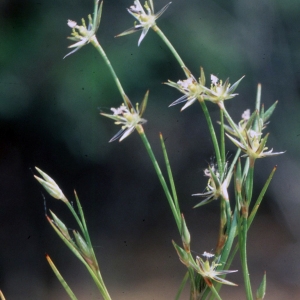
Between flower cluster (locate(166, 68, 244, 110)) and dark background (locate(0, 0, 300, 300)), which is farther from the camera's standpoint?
dark background (locate(0, 0, 300, 300))

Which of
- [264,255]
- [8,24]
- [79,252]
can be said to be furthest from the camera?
[264,255]

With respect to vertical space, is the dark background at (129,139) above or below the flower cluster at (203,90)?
below

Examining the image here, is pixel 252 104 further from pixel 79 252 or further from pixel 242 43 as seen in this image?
pixel 79 252

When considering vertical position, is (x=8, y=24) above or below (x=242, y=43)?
above

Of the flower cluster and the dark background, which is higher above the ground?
the flower cluster

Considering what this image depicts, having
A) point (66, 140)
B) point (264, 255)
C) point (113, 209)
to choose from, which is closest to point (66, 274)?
point (113, 209)

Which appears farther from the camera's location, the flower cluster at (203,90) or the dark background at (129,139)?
the dark background at (129,139)

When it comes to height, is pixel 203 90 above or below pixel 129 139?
above

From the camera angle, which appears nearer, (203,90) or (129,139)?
(203,90)
